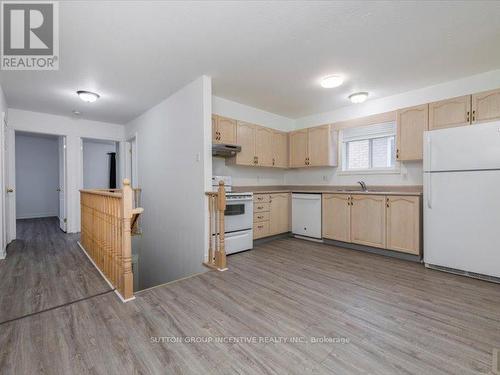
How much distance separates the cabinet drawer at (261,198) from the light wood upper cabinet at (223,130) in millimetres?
987

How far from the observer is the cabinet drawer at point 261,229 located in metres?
4.09

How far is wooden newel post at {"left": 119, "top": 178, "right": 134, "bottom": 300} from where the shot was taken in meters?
2.21

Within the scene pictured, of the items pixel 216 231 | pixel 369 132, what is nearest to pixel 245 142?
pixel 216 231

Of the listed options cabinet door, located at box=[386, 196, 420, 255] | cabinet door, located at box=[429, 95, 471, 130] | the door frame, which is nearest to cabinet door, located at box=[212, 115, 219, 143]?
cabinet door, located at box=[386, 196, 420, 255]

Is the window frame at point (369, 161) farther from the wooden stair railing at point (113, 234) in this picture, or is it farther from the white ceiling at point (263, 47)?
the wooden stair railing at point (113, 234)

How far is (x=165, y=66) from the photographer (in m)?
2.87

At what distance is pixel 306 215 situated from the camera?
4422mm

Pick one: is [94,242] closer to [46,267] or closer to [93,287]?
[46,267]

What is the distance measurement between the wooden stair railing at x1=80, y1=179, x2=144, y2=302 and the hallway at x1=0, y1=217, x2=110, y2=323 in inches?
6.7

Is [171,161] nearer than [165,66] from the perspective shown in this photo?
No

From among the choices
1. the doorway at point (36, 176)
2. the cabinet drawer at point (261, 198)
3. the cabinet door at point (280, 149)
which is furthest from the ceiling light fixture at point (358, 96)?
the doorway at point (36, 176)

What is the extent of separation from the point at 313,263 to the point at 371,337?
1519 millimetres

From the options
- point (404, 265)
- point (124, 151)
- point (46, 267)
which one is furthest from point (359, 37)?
point (124, 151)

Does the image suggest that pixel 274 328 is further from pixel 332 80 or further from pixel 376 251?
pixel 332 80
